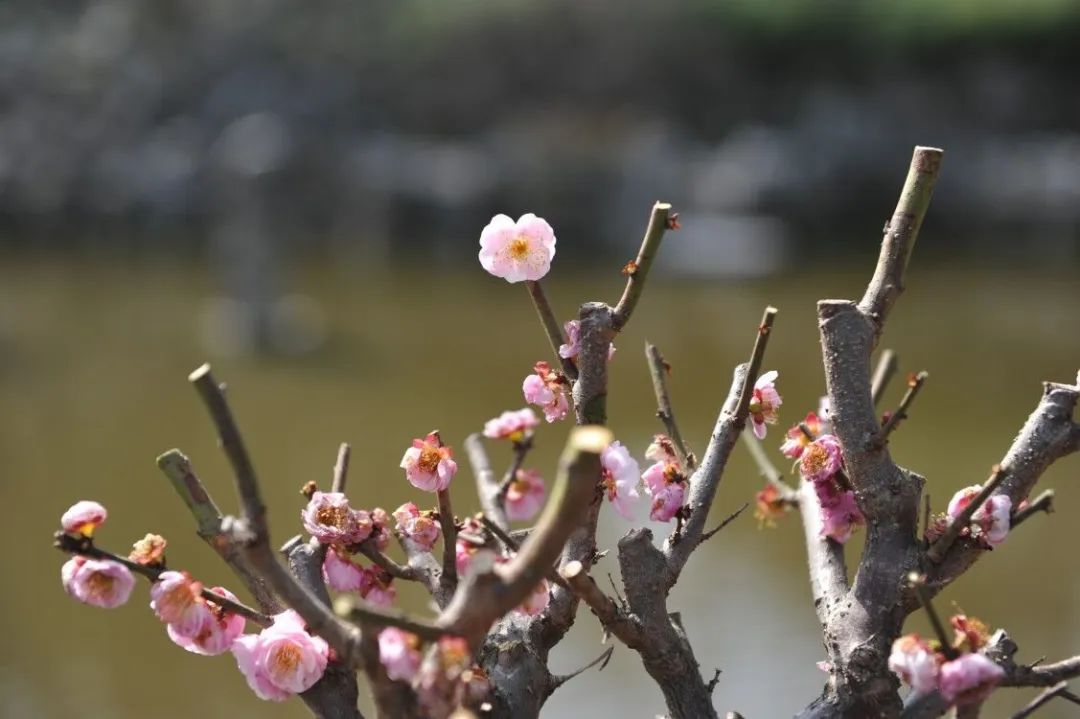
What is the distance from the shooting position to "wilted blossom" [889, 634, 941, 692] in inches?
22.6

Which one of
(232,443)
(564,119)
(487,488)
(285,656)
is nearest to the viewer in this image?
(232,443)

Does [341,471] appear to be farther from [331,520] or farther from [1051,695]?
[1051,695]

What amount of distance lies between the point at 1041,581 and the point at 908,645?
7.90 ft

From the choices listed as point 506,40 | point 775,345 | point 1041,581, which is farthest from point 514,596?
point 506,40

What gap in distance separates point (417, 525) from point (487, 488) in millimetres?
139

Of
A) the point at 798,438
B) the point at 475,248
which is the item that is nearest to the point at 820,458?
the point at 798,438

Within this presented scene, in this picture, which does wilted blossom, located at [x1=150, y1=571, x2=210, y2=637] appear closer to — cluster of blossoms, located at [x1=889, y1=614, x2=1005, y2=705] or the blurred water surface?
cluster of blossoms, located at [x1=889, y1=614, x2=1005, y2=705]

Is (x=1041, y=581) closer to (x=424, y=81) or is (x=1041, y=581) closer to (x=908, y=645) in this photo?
(x=908, y=645)

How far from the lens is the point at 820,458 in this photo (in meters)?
0.71

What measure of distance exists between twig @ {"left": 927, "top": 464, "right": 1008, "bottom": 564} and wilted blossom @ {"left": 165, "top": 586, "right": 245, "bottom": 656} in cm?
35

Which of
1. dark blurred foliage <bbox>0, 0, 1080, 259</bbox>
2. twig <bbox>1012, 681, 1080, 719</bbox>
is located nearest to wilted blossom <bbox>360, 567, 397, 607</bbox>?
twig <bbox>1012, 681, 1080, 719</bbox>

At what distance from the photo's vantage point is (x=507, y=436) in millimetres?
634

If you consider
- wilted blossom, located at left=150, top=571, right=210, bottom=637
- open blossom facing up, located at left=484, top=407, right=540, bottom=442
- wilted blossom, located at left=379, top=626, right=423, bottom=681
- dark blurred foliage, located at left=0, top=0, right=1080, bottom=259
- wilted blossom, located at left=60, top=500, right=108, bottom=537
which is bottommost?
wilted blossom, located at left=379, top=626, right=423, bottom=681

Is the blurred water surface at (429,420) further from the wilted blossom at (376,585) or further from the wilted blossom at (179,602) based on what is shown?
the wilted blossom at (179,602)
